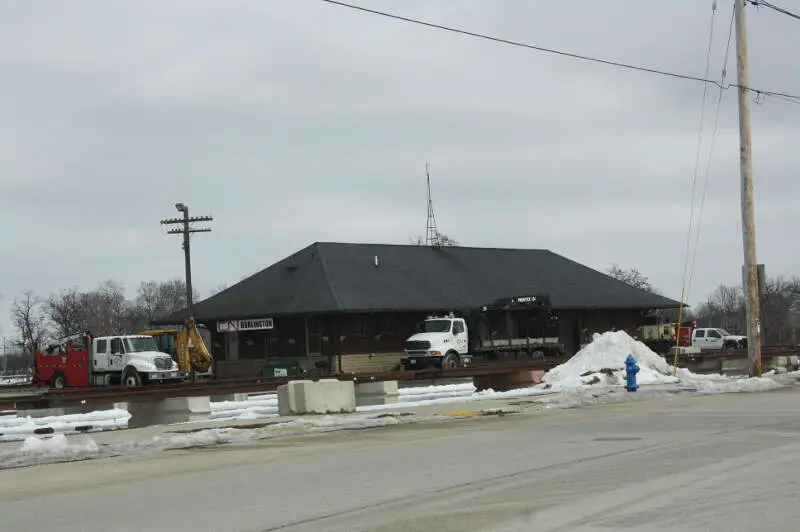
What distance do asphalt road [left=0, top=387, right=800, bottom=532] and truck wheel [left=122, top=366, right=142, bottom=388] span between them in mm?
26349

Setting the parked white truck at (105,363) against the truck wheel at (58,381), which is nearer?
the parked white truck at (105,363)

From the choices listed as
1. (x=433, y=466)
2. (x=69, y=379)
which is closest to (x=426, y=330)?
(x=69, y=379)

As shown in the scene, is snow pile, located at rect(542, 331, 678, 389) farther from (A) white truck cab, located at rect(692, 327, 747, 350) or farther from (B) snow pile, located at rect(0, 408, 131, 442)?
(A) white truck cab, located at rect(692, 327, 747, 350)

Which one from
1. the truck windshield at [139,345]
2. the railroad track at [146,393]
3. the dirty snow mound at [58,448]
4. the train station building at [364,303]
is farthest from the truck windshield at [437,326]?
the dirty snow mound at [58,448]

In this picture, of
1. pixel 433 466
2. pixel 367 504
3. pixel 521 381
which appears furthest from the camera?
pixel 521 381

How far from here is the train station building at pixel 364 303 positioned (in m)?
50.0

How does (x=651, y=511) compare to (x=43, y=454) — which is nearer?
(x=651, y=511)

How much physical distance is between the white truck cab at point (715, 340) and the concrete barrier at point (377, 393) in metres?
44.2

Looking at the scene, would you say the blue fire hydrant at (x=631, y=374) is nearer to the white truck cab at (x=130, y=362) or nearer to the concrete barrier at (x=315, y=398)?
the concrete barrier at (x=315, y=398)

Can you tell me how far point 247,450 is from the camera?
14.6 metres

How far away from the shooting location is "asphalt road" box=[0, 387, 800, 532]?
802 centimetres

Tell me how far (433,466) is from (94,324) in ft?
405

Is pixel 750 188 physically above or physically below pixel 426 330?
above

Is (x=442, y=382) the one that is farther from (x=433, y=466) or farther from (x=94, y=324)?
(x=94, y=324)
